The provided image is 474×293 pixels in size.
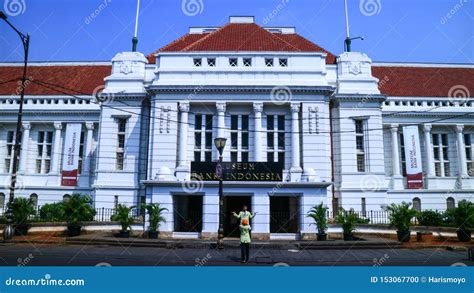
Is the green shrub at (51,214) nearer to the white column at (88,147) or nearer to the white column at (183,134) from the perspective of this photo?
the white column at (88,147)

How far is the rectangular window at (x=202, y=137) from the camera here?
86.1 feet

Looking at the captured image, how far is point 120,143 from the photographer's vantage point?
2836 centimetres

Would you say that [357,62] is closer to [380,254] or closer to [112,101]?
[380,254]

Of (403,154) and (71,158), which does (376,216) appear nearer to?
(403,154)

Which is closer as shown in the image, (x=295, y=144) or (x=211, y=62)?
(x=295, y=144)

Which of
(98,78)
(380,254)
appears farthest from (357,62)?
(98,78)

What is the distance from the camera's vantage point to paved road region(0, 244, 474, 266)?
11945mm

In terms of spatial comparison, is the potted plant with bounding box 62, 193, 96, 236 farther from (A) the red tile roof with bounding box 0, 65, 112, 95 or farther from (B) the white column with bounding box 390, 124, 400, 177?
(B) the white column with bounding box 390, 124, 400, 177

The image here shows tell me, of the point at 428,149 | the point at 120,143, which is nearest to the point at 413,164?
the point at 428,149

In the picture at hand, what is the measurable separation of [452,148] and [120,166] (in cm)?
3144

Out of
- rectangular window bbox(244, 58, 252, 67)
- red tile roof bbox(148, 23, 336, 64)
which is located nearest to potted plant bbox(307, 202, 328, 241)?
rectangular window bbox(244, 58, 252, 67)

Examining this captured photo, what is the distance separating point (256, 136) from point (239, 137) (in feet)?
4.96

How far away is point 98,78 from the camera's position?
116ft

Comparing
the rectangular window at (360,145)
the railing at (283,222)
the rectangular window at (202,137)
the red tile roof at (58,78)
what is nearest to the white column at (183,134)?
the rectangular window at (202,137)
